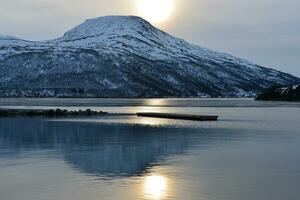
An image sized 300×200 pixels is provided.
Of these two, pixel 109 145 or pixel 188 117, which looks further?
pixel 188 117

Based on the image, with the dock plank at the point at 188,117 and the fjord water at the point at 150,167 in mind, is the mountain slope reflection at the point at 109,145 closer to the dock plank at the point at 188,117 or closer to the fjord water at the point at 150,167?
the fjord water at the point at 150,167

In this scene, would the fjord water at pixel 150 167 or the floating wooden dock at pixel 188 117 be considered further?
the floating wooden dock at pixel 188 117

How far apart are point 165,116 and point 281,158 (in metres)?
61.8

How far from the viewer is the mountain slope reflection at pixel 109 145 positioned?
111 ft

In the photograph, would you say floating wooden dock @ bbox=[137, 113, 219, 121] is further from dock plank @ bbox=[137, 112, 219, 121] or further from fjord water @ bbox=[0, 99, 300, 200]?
fjord water @ bbox=[0, 99, 300, 200]

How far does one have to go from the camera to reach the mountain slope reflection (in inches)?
1334

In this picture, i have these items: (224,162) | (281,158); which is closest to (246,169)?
(224,162)

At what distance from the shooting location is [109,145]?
4666 centimetres

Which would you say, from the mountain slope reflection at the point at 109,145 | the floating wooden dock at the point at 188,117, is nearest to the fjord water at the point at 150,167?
the mountain slope reflection at the point at 109,145

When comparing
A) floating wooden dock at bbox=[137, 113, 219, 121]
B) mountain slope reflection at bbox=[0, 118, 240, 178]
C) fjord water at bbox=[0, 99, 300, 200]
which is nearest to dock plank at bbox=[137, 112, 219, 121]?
floating wooden dock at bbox=[137, 113, 219, 121]

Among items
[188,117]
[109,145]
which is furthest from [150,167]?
[188,117]

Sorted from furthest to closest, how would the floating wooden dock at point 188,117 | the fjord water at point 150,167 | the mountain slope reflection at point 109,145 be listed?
the floating wooden dock at point 188,117 → the mountain slope reflection at point 109,145 → the fjord water at point 150,167

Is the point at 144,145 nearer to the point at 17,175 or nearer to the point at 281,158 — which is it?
the point at 281,158

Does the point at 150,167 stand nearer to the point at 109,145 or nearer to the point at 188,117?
the point at 109,145
